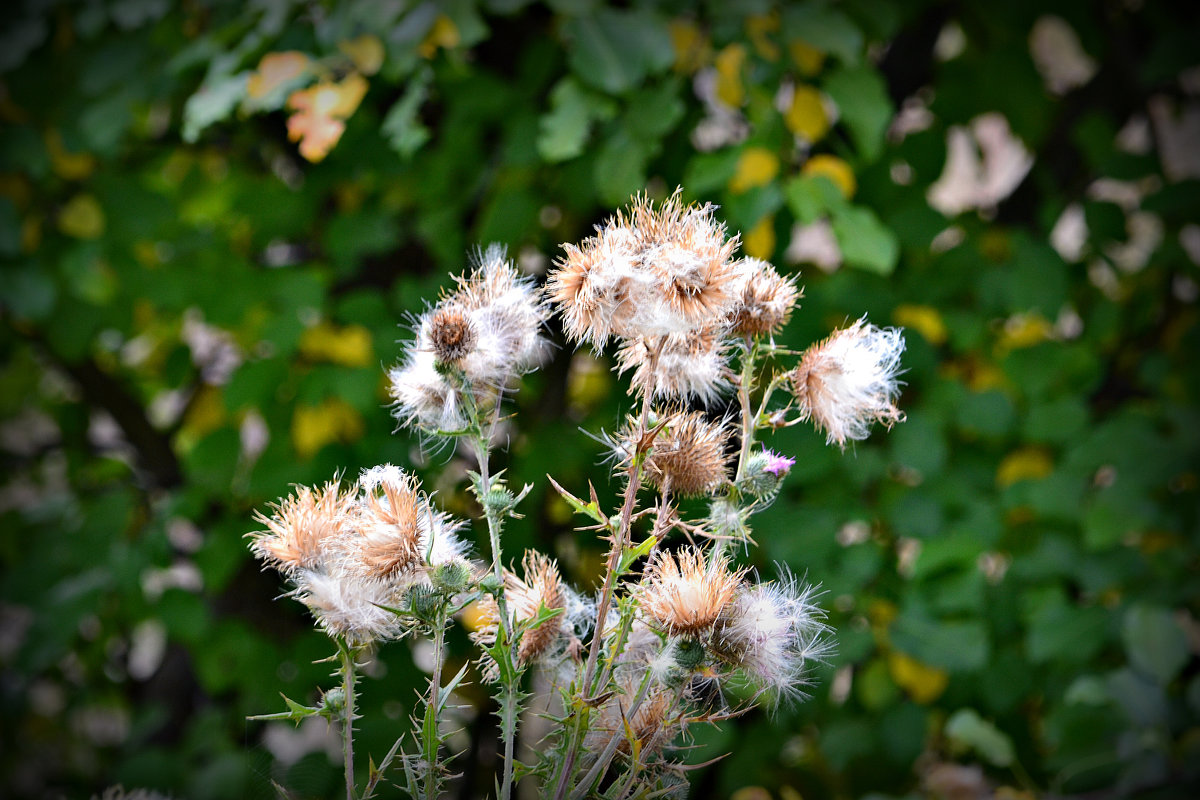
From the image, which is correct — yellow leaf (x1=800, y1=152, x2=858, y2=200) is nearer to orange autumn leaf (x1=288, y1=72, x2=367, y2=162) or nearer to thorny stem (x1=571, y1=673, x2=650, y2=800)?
orange autumn leaf (x1=288, y1=72, x2=367, y2=162)

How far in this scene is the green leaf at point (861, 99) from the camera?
816 mm

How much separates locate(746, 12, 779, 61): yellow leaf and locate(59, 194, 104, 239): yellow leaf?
83 cm

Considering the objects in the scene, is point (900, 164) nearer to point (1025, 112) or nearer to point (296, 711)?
point (1025, 112)

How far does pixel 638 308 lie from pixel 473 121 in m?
0.67

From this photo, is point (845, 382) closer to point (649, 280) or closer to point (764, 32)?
point (649, 280)

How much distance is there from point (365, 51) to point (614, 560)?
63cm

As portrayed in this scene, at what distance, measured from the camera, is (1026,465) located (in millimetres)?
1081

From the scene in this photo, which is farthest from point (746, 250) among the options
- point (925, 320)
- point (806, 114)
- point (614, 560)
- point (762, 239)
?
point (614, 560)

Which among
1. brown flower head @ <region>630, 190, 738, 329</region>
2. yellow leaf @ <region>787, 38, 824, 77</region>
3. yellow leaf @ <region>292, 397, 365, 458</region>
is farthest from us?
yellow leaf @ <region>292, 397, 365, 458</region>

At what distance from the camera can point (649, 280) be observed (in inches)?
11.5

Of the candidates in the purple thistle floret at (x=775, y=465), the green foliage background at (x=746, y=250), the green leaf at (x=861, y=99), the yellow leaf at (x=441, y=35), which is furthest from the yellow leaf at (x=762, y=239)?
the purple thistle floret at (x=775, y=465)

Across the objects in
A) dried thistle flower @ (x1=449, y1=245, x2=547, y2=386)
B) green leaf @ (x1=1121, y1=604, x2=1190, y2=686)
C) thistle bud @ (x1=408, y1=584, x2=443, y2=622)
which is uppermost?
dried thistle flower @ (x1=449, y1=245, x2=547, y2=386)

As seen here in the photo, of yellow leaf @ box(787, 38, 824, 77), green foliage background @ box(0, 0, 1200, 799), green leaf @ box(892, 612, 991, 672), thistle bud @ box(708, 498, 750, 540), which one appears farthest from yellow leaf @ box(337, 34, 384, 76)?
green leaf @ box(892, 612, 991, 672)

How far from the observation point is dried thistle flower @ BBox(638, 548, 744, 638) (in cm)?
30
